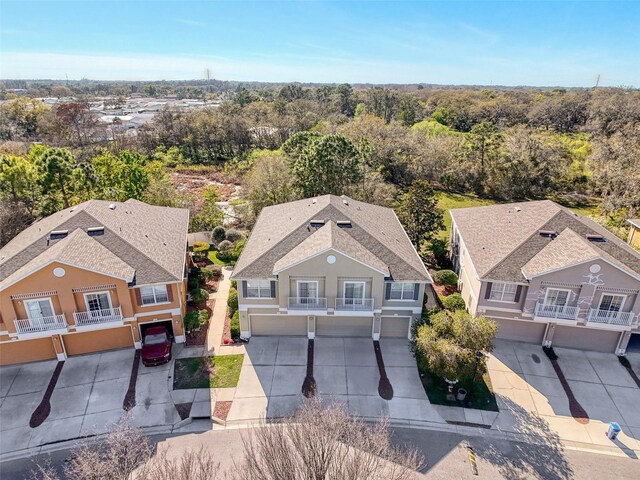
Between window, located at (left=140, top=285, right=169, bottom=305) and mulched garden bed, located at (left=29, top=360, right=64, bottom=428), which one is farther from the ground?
window, located at (left=140, top=285, right=169, bottom=305)

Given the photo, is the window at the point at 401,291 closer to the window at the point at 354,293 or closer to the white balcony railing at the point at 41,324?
the window at the point at 354,293

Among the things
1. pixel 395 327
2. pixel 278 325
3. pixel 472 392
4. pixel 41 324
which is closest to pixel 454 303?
pixel 395 327

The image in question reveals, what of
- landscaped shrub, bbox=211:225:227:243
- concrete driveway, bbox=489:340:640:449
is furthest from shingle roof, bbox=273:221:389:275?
landscaped shrub, bbox=211:225:227:243

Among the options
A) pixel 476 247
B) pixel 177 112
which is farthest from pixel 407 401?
pixel 177 112

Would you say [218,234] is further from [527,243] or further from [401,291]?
[527,243]

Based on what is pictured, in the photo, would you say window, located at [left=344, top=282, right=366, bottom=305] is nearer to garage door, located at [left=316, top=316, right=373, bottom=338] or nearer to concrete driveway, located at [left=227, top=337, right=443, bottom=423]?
garage door, located at [left=316, top=316, right=373, bottom=338]
